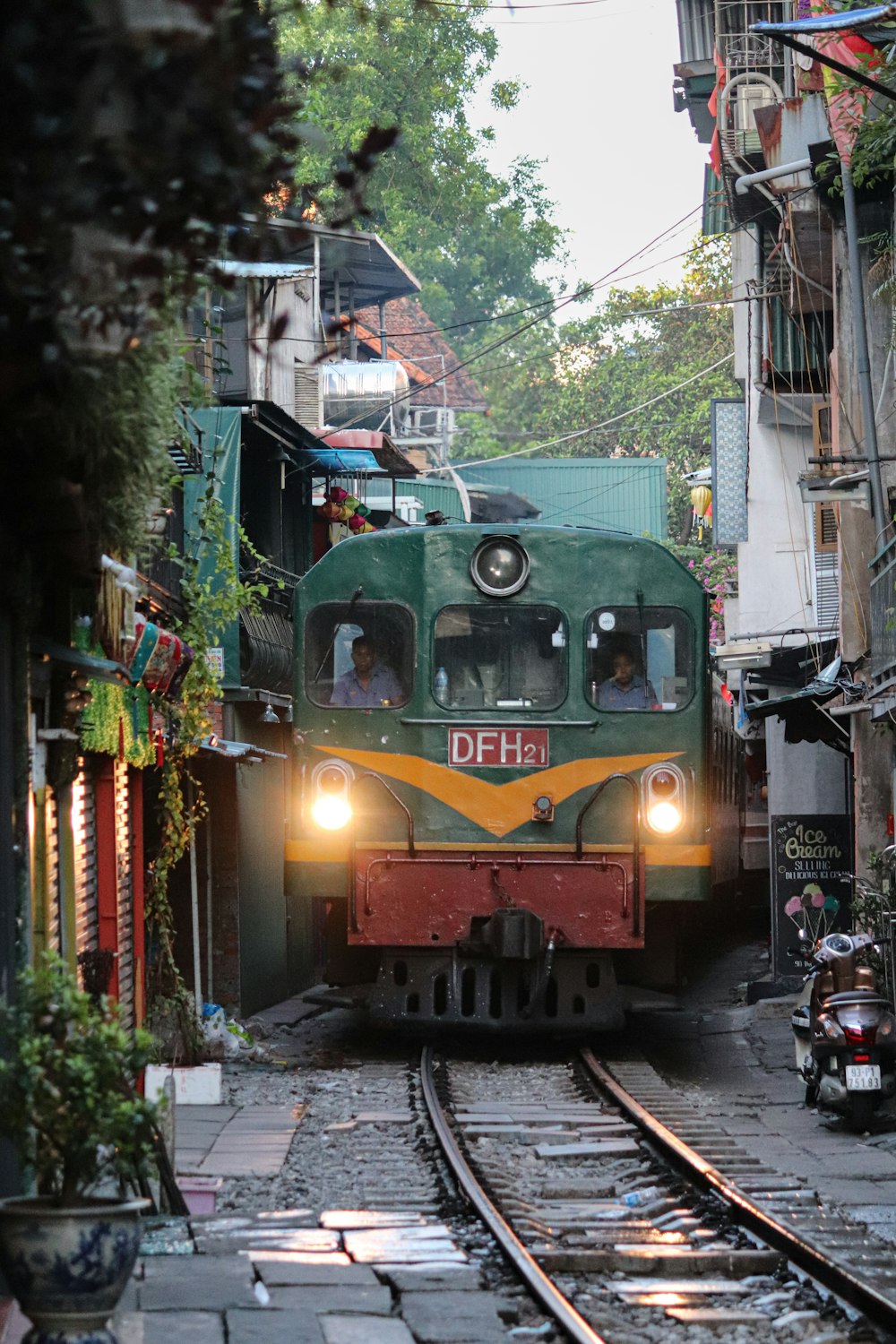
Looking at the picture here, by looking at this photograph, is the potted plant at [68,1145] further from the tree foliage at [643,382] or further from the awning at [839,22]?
the tree foliage at [643,382]

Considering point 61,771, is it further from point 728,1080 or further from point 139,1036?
point 728,1080

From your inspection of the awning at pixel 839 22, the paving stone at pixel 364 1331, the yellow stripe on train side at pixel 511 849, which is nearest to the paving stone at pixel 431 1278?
the paving stone at pixel 364 1331

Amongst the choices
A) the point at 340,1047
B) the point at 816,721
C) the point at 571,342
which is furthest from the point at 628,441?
the point at 340,1047

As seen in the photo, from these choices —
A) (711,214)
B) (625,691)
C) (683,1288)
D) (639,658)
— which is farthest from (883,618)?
(711,214)

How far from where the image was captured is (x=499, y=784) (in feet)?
40.9

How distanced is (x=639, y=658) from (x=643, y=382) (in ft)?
95.3

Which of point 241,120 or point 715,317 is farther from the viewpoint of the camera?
point 715,317

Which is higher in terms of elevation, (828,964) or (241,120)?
(241,120)

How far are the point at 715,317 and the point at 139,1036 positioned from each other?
120 ft

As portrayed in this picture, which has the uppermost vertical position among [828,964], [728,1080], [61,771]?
[61,771]

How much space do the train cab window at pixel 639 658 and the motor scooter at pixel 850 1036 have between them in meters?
2.60

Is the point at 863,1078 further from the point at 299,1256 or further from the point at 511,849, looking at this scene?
the point at 299,1256

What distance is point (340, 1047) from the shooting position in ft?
46.5

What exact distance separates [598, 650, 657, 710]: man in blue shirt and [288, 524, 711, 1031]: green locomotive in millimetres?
14
